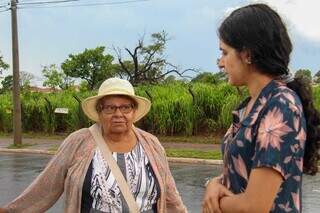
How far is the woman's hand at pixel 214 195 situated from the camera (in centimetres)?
221

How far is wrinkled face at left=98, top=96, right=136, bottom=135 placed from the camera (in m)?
4.02

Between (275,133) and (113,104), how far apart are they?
212 centimetres

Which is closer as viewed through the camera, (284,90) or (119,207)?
(284,90)

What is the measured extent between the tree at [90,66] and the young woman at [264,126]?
4204cm

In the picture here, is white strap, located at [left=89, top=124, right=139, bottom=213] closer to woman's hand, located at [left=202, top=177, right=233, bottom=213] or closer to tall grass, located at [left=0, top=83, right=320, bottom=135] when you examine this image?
woman's hand, located at [left=202, top=177, right=233, bottom=213]

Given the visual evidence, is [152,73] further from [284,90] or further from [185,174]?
[284,90]

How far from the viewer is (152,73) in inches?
1480

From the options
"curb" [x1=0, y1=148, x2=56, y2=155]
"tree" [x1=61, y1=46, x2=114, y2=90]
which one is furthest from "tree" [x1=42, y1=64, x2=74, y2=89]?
"curb" [x1=0, y1=148, x2=56, y2=155]

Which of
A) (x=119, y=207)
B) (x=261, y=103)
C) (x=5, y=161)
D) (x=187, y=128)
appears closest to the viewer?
(x=261, y=103)

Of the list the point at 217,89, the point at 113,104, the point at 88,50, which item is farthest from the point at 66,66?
the point at 113,104

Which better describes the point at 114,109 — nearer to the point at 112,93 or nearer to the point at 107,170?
the point at 112,93

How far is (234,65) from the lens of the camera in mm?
2248

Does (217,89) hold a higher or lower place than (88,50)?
lower

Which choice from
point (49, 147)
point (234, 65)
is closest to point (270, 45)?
point (234, 65)
